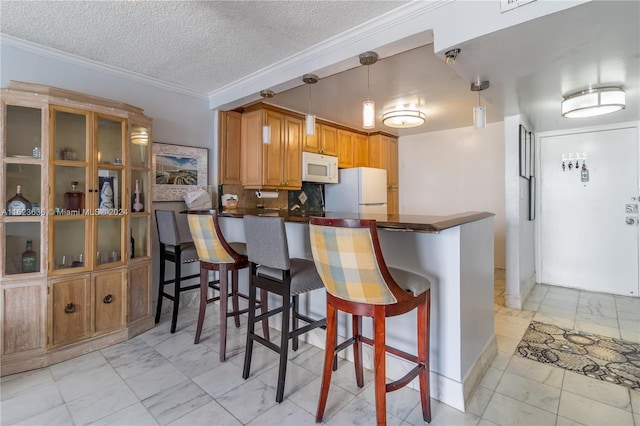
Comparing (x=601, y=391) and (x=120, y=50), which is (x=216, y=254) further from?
(x=601, y=391)

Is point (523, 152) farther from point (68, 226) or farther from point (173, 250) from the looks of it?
point (68, 226)

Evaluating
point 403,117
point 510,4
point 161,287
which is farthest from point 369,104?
point 161,287

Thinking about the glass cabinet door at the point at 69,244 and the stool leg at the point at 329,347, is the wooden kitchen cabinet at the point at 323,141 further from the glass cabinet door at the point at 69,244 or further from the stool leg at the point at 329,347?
the stool leg at the point at 329,347

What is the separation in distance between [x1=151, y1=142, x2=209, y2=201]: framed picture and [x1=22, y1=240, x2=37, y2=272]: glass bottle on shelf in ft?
3.42

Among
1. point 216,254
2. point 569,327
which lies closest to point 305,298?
point 216,254

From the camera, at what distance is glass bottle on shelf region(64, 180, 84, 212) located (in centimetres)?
227

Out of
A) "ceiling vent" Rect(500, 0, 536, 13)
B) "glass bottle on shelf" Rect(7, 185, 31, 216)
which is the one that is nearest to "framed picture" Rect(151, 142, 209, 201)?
"glass bottle on shelf" Rect(7, 185, 31, 216)

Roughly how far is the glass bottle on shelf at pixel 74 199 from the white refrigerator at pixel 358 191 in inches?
126

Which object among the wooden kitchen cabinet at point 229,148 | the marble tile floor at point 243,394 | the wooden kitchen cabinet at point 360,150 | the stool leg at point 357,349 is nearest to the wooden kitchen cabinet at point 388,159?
the wooden kitchen cabinet at point 360,150

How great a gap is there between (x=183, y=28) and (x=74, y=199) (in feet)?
4.88

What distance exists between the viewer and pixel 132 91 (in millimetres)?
2949

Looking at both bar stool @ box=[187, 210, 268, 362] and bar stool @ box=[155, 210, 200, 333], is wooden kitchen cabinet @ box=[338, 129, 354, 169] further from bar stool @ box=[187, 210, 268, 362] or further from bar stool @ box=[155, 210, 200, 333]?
bar stool @ box=[187, 210, 268, 362]

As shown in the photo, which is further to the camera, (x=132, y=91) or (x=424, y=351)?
(x=132, y=91)

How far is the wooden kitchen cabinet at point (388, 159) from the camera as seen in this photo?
521 cm
